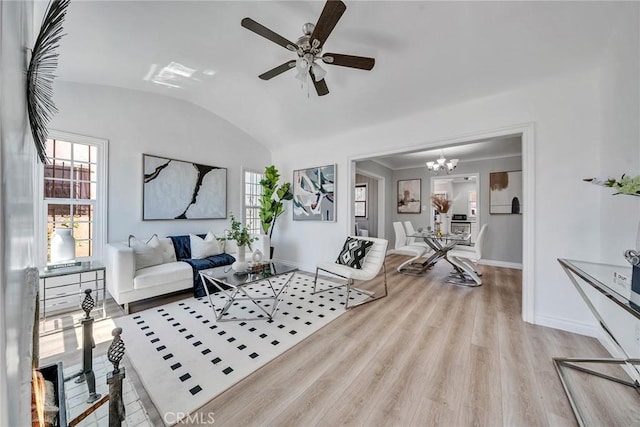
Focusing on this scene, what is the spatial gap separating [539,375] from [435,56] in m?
2.98

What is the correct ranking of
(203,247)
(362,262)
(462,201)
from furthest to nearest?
(462,201) < (203,247) < (362,262)

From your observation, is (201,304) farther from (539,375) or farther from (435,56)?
(435,56)

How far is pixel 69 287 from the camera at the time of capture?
2.84 metres

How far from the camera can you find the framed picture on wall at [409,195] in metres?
6.43

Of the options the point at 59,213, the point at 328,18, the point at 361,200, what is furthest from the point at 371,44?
the point at 361,200

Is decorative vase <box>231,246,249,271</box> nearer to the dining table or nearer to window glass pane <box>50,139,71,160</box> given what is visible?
window glass pane <box>50,139,71,160</box>

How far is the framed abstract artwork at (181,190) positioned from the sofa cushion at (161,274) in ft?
3.12

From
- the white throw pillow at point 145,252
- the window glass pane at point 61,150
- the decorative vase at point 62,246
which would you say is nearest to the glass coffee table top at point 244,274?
the white throw pillow at point 145,252

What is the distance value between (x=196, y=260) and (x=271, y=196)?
1.93 m

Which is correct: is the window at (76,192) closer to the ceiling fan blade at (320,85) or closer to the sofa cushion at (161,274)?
the sofa cushion at (161,274)

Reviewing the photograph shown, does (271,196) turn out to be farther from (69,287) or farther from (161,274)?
(69,287)

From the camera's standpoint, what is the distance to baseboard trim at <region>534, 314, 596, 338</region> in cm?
224

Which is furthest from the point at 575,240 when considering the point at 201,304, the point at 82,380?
the point at 82,380

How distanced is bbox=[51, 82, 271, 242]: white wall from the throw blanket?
1.01 ft
